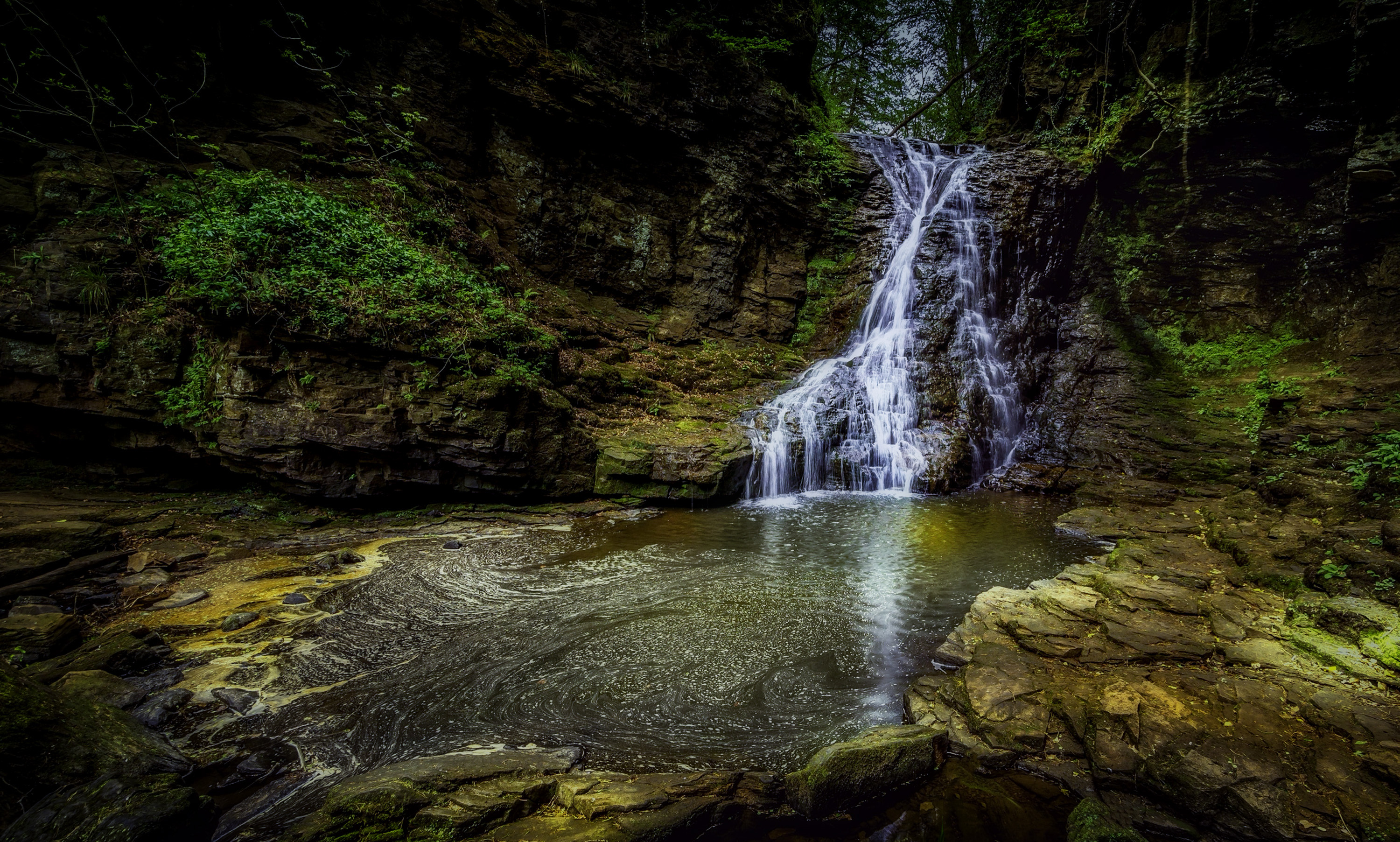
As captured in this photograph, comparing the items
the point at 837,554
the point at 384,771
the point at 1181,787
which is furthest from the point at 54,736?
the point at 837,554

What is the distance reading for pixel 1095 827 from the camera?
7.32 feet

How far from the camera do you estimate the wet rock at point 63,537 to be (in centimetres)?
464

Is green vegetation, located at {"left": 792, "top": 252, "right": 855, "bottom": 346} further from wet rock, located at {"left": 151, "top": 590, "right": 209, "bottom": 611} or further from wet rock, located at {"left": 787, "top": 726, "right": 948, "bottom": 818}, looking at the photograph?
wet rock, located at {"left": 151, "top": 590, "right": 209, "bottom": 611}

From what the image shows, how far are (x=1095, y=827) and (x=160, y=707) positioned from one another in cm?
536

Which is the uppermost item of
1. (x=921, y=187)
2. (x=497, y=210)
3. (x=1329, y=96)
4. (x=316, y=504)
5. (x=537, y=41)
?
(x=537, y=41)

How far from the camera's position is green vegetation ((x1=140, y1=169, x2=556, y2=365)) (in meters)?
6.58

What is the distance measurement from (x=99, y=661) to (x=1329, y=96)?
18027mm

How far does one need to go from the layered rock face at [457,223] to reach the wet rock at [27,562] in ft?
7.03

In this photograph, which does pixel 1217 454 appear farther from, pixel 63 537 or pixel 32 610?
pixel 63 537

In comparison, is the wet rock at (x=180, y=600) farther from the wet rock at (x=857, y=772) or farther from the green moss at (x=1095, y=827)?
the green moss at (x=1095, y=827)

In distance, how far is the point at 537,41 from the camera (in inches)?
464

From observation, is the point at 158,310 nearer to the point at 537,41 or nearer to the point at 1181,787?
the point at 537,41

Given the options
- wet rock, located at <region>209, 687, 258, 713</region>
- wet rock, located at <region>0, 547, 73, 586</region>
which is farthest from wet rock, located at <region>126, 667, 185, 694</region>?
wet rock, located at <region>0, 547, 73, 586</region>

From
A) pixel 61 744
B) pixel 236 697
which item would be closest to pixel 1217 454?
pixel 236 697
